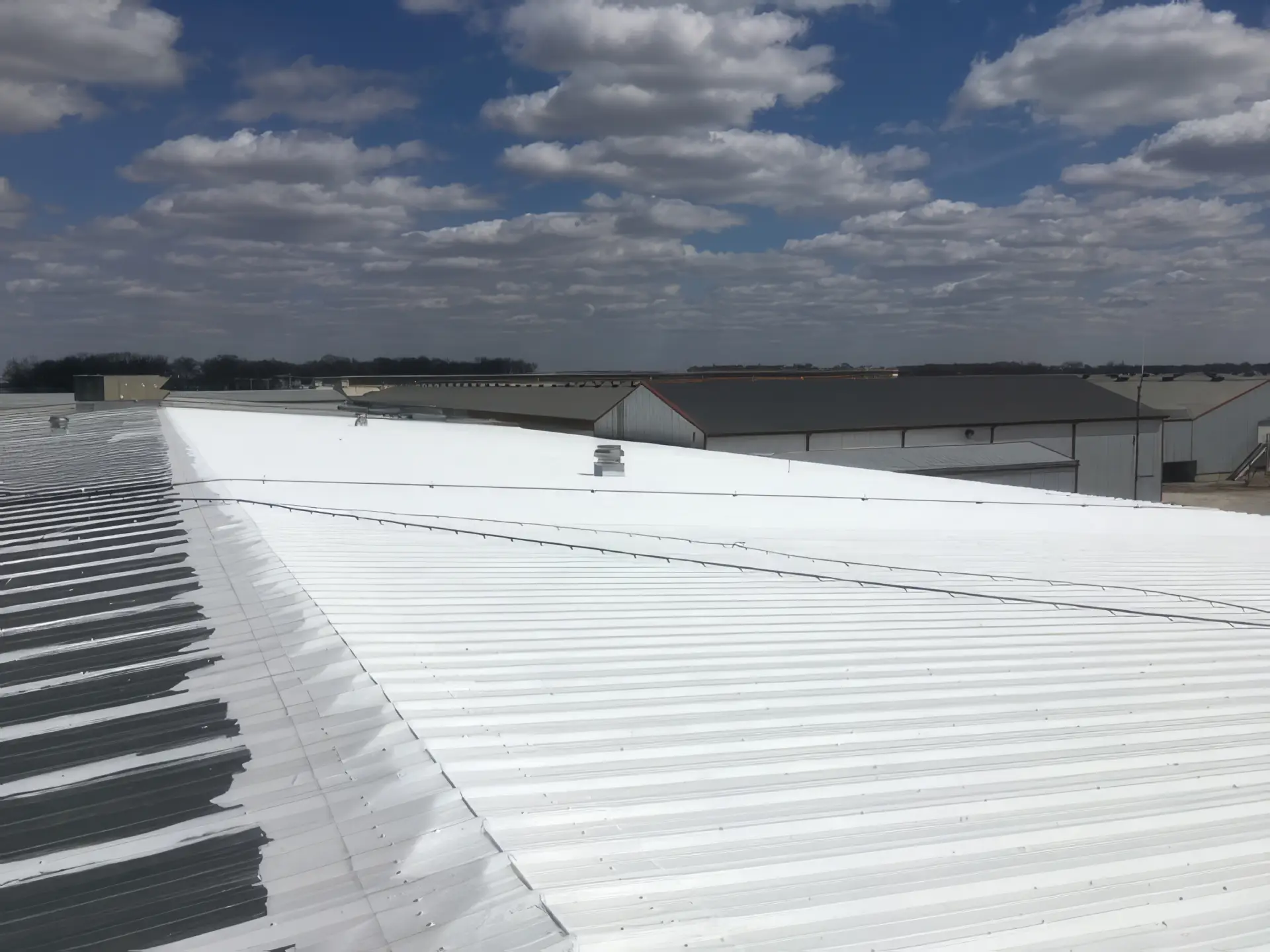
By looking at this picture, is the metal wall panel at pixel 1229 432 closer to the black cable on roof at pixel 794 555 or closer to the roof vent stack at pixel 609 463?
the roof vent stack at pixel 609 463

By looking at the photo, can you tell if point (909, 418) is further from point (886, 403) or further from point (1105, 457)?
point (1105, 457)

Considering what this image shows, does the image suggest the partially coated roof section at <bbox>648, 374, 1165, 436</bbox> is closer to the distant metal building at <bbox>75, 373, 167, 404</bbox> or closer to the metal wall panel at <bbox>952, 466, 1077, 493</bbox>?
the metal wall panel at <bbox>952, 466, 1077, 493</bbox>

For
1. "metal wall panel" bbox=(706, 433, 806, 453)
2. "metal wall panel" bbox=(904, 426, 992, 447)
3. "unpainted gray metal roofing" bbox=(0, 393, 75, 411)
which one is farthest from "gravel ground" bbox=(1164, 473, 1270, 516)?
"unpainted gray metal roofing" bbox=(0, 393, 75, 411)

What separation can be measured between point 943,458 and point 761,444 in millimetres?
7276

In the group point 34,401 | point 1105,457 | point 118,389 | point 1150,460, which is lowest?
point 1150,460

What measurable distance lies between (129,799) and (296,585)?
343cm

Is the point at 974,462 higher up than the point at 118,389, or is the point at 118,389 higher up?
the point at 118,389

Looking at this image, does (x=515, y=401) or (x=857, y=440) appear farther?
(x=515, y=401)

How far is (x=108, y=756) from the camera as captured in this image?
4.72 m

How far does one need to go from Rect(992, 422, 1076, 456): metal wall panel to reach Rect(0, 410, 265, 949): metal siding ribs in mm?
42746

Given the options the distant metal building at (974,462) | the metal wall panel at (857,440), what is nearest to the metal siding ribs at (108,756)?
the distant metal building at (974,462)

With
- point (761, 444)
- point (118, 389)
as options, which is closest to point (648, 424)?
point (761, 444)

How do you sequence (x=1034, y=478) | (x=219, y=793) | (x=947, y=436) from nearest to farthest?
(x=219, y=793)
(x=1034, y=478)
(x=947, y=436)

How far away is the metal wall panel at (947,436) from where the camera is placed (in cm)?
4444
